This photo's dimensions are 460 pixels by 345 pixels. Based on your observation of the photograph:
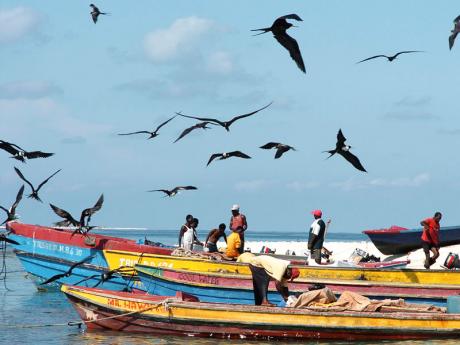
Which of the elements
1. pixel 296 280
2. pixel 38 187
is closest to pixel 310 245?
pixel 296 280

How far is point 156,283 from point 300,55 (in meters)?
7.35

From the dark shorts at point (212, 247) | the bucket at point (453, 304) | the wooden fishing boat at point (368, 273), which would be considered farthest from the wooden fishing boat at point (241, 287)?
the dark shorts at point (212, 247)

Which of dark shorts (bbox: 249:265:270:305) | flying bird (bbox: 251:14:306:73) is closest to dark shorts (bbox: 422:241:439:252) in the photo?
dark shorts (bbox: 249:265:270:305)

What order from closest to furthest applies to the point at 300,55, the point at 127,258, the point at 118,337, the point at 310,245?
the point at 300,55
the point at 118,337
the point at 310,245
the point at 127,258

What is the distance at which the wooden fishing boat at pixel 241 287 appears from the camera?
19953mm

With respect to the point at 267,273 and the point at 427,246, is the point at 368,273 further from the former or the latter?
the point at 267,273

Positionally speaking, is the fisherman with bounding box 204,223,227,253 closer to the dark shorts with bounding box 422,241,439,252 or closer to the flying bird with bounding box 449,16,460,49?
the dark shorts with bounding box 422,241,439,252

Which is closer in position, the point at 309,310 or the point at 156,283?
the point at 309,310

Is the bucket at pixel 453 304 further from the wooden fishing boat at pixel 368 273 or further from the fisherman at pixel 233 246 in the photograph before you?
the fisherman at pixel 233 246

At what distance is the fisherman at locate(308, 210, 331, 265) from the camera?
21688mm

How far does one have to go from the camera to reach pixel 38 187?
22.2 meters

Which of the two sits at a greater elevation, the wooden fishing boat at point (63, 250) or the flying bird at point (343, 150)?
the flying bird at point (343, 150)

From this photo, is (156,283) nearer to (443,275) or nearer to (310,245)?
(310,245)

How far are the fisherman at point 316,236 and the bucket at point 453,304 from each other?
389 cm
